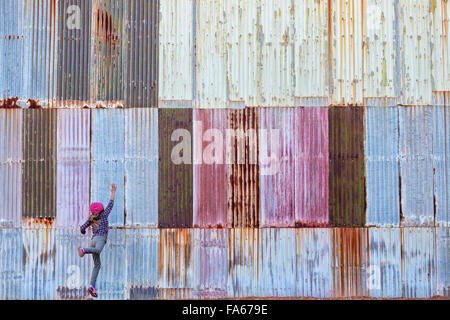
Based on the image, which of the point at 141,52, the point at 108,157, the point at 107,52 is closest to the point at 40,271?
the point at 108,157

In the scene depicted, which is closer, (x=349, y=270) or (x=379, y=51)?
(x=349, y=270)

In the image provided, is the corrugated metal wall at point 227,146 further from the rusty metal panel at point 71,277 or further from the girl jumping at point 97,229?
the girl jumping at point 97,229

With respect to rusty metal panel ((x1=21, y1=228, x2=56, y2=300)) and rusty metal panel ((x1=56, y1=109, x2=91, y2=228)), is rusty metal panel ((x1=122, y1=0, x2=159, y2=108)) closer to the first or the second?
rusty metal panel ((x1=56, y1=109, x2=91, y2=228))

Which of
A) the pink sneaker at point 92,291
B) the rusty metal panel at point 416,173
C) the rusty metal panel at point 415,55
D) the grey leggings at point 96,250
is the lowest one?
the pink sneaker at point 92,291

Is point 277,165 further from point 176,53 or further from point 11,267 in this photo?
point 11,267

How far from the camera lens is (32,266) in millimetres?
11148

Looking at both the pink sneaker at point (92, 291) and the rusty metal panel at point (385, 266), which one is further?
the rusty metal panel at point (385, 266)

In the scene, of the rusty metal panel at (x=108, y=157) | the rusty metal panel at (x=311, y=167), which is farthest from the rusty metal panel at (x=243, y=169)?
the rusty metal panel at (x=108, y=157)

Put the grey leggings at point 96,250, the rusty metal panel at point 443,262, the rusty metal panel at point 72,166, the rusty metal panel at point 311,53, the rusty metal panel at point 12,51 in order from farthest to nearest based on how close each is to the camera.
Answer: the rusty metal panel at point 12,51
the rusty metal panel at point 311,53
the rusty metal panel at point 72,166
the rusty metal panel at point 443,262
the grey leggings at point 96,250

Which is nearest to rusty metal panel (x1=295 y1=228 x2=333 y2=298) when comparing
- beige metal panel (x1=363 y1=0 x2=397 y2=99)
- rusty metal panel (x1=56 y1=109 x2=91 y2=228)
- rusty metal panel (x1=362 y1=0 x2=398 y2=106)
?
rusty metal panel (x1=362 y1=0 x2=398 y2=106)

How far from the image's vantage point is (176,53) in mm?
11430

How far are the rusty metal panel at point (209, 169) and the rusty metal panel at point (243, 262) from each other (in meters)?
0.47

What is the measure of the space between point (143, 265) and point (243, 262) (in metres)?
2.30

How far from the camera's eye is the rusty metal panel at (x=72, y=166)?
36.9ft
